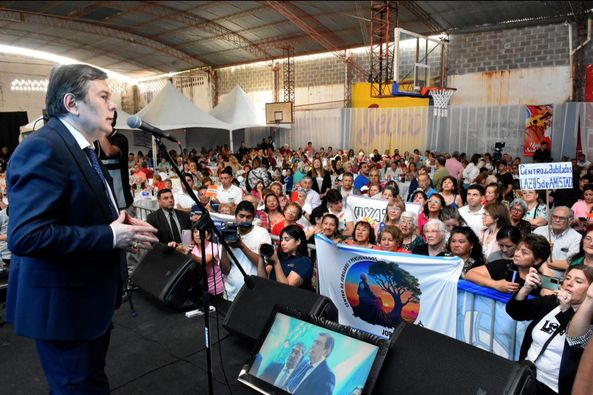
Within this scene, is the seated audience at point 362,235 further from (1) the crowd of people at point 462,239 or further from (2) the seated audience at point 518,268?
(2) the seated audience at point 518,268

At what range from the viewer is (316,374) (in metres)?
2.74

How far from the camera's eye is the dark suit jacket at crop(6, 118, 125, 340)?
1521mm

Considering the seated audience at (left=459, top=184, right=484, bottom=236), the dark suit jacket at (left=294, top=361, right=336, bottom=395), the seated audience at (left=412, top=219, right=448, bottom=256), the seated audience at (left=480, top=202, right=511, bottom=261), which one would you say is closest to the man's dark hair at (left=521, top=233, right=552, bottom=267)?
the seated audience at (left=412, top=219, right=448, bottom=256)

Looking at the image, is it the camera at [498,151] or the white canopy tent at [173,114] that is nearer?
the camera at [498,151]

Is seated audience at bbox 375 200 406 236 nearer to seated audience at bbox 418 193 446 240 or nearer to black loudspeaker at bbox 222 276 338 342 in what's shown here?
seated audience at bbox 418 193 446 240

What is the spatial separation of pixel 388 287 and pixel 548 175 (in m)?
2.55

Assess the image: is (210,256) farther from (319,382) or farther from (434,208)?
(434,208)

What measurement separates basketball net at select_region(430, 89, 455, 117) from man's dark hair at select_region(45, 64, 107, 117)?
14495mm

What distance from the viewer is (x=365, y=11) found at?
16.1m

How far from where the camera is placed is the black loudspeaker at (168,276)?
441 cm

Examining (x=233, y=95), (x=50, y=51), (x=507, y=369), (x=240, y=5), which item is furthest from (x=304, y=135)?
(x=507, y=369)

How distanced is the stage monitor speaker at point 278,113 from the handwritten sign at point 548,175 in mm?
16105

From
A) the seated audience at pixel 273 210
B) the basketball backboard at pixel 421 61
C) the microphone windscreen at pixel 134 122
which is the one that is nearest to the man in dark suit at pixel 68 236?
the microphone windscreen at pixel 134 122

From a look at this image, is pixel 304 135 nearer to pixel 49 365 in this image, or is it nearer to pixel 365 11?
pixel 365 11
